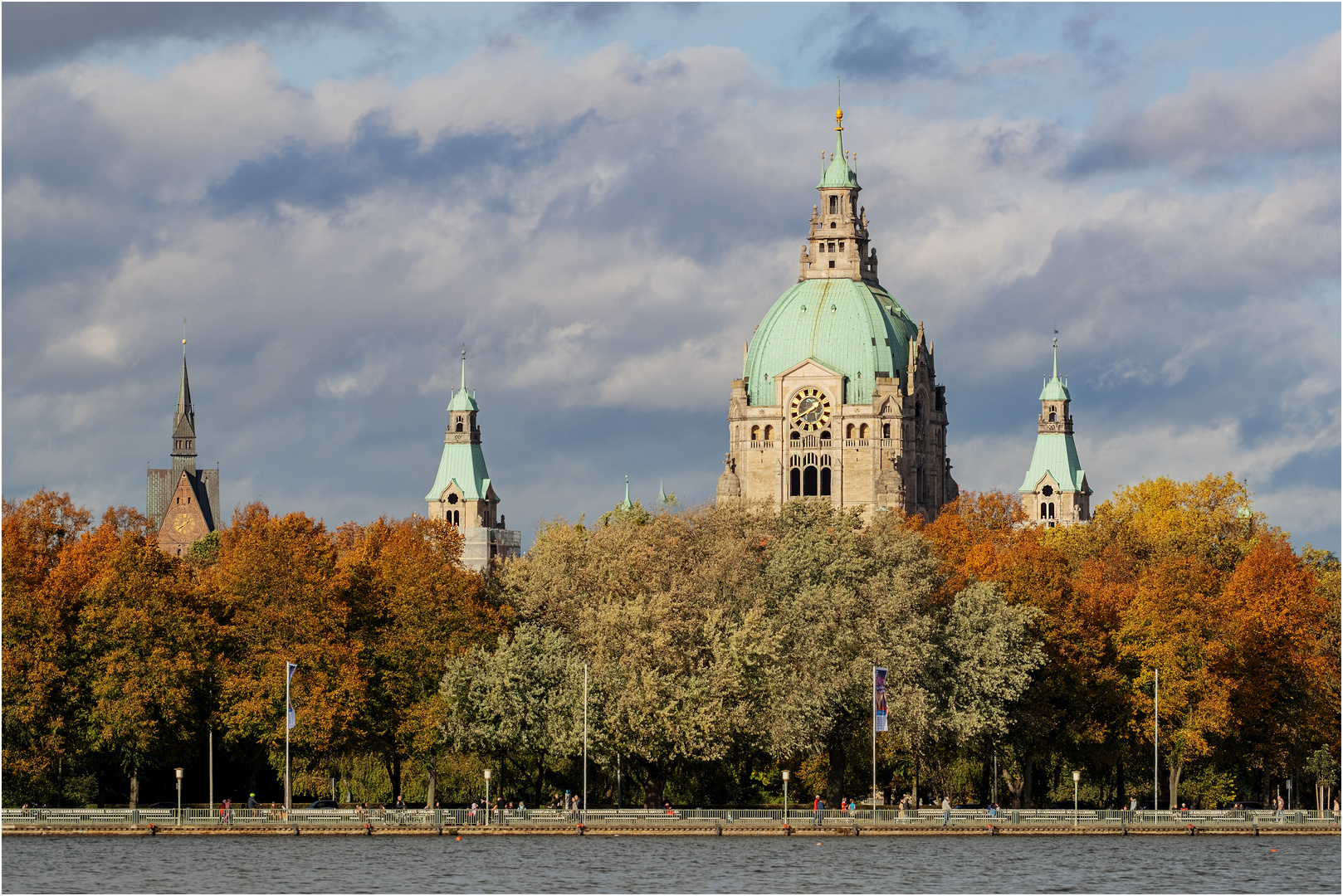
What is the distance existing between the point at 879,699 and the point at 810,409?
98354mm

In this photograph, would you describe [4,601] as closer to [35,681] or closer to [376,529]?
[35,681]

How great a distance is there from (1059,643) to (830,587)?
11.6 meters

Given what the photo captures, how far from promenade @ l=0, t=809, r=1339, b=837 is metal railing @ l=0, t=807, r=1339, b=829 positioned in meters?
0.03

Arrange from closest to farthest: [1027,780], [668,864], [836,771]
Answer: [668,864], [836,771], [1027,780]

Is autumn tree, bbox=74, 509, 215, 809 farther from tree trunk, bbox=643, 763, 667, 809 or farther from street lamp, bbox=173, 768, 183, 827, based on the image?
tree trunk, bbox=643, 763, 667, 809

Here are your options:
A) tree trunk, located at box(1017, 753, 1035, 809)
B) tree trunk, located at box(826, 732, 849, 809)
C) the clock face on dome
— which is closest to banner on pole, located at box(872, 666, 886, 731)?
tree trunk, located at box(826, 732, 849, 809)

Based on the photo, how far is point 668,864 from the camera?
88.8 meters

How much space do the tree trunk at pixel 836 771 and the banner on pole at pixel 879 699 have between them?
6013 millimetres

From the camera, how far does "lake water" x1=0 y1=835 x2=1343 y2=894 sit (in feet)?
271

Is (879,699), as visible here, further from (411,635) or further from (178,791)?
(178,791)

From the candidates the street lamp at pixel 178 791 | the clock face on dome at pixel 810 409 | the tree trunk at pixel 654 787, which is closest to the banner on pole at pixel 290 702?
the street lamp at pixel 178 791

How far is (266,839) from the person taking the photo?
324 feet

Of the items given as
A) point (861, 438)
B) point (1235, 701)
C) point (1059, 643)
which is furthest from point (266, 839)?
point (861, 438)

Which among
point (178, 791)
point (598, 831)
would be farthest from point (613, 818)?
point (178, 791)
